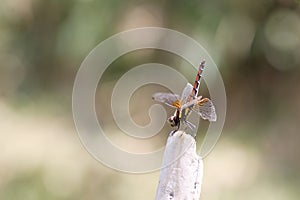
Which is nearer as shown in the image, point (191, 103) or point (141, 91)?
point (191, 103)

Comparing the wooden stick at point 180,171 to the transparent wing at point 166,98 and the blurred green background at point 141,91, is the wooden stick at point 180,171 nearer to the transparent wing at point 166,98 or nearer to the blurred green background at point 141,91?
the transparent wing at point 166,98

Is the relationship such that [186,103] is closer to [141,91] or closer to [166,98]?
[166,98]

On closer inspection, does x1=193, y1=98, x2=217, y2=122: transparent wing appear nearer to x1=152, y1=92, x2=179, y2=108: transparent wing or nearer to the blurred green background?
x1=152, y1=92, x2=179, y2=108: transparent wing

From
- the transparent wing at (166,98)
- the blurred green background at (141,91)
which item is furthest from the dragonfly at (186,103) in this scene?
the blurred green background at (141,91)

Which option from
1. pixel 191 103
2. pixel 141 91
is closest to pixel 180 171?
pixel 191 103

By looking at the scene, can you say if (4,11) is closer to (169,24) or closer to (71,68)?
(71,68)

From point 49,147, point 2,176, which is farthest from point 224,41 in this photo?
point 2,176
